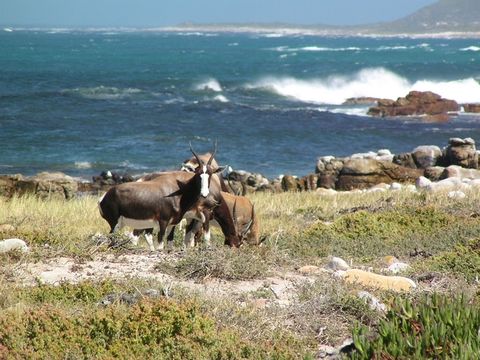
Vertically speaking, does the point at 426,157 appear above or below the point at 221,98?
above

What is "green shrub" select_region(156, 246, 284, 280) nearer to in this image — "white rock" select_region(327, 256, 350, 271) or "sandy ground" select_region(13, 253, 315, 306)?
"sandy ground" select_region(13, 253, 315, 306)

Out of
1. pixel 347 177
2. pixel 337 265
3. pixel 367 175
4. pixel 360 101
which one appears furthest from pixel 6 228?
pixel 360 101

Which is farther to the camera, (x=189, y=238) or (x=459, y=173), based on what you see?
(x=459, y=173)

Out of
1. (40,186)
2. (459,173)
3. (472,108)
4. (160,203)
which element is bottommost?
(472,108)

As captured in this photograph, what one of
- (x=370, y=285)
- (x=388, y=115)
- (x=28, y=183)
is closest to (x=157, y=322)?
(x=370, y=285)

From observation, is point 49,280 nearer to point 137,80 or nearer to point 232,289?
point 232,289

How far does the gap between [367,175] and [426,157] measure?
3.98m

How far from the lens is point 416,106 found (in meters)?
56.4

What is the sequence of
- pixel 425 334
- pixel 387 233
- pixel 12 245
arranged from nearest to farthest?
1. pixel 425 334
2. pixel 12 245
3. pixel 387 233

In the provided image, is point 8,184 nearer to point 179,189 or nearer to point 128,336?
point 179,189

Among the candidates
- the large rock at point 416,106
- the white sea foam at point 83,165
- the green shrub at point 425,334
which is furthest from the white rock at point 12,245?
the large rock at point 416,106

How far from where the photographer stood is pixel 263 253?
36.5ft

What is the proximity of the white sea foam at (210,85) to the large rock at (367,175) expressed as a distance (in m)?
43.2

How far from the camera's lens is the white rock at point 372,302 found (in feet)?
28.8
